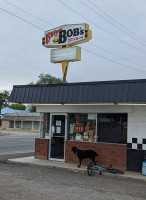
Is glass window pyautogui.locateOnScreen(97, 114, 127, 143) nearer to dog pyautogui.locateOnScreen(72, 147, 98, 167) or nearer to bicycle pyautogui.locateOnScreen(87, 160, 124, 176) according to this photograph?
dog pyautogui.locateOnScreen(72, 147, 98, 167)

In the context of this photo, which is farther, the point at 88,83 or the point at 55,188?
the point at 88,83

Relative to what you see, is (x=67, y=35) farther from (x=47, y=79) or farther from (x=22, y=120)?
(x=47, y=79)

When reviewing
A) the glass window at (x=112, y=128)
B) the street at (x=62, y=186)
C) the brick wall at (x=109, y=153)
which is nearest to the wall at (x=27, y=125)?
the brick wall at (x=109, y=153)

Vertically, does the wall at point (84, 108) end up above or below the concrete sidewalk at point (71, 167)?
above

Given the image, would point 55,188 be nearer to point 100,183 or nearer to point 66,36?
point 100,183

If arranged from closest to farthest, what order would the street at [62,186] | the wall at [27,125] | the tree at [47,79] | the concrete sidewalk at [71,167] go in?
1. the street at [62,186]
2. the concrete sidewalk at [71,167]
3. the wall at [27,125]
4. the tree at [47,79]

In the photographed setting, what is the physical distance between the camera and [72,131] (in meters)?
13.5

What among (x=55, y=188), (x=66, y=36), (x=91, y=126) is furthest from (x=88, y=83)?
(x=66, y=36)

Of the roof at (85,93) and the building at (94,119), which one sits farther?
the building at (94,119)

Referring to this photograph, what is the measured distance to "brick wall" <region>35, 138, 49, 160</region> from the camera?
13.8 metres

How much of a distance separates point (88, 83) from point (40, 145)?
438 centimetres

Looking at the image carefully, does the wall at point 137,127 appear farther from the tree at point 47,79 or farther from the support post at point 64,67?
the tree at point 47,79

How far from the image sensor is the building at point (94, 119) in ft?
36.6

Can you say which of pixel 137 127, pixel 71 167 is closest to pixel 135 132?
pixel 137 127
